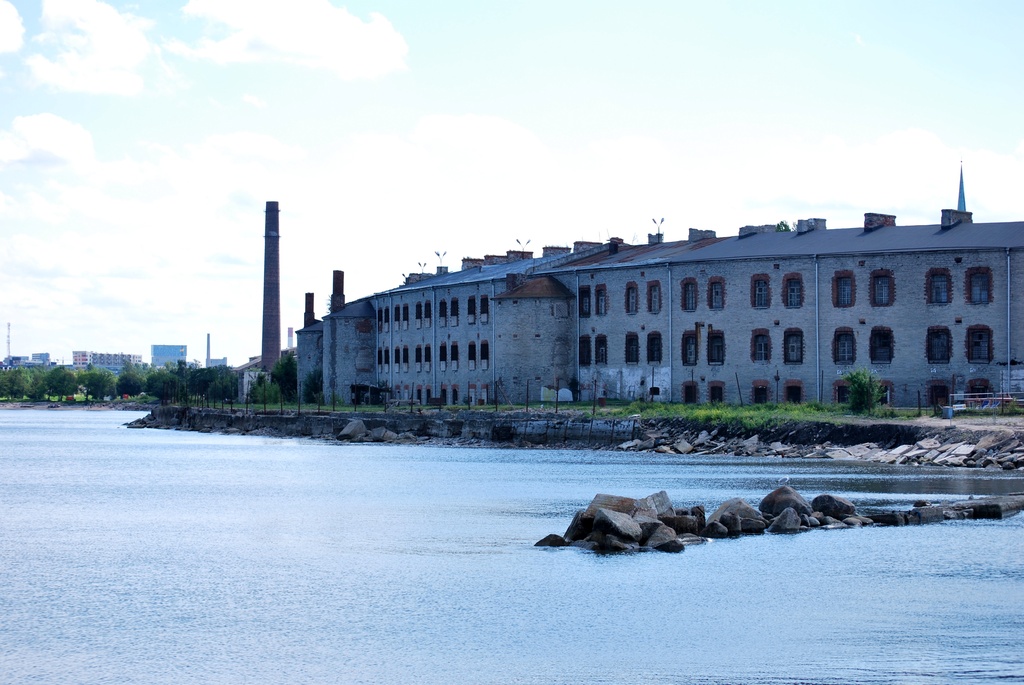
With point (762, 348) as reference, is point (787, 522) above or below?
below

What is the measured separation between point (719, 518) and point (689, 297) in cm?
3513

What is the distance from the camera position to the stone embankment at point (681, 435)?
138 feet

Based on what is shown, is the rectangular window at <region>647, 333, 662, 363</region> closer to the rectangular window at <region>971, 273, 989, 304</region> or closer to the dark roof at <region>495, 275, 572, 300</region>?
the dark roof at <region>495, 275, 572, 300</region>

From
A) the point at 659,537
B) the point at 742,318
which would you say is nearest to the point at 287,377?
the point at 742,318

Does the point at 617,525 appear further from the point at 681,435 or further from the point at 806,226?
the point at 806,226

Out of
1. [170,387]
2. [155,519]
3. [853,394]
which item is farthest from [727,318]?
[170,387]

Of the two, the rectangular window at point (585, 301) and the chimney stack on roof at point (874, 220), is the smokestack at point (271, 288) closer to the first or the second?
the rectangular window at point (585, 301)

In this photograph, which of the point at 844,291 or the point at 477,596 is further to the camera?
the point at 844,291

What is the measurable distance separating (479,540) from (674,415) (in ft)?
100

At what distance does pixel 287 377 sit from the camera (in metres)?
98.1

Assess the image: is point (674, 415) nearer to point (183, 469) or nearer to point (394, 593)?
point (183, 469)

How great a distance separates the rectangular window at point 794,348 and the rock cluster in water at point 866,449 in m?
6.22

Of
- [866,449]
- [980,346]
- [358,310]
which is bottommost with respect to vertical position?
[866,449]

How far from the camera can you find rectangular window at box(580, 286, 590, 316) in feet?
217
